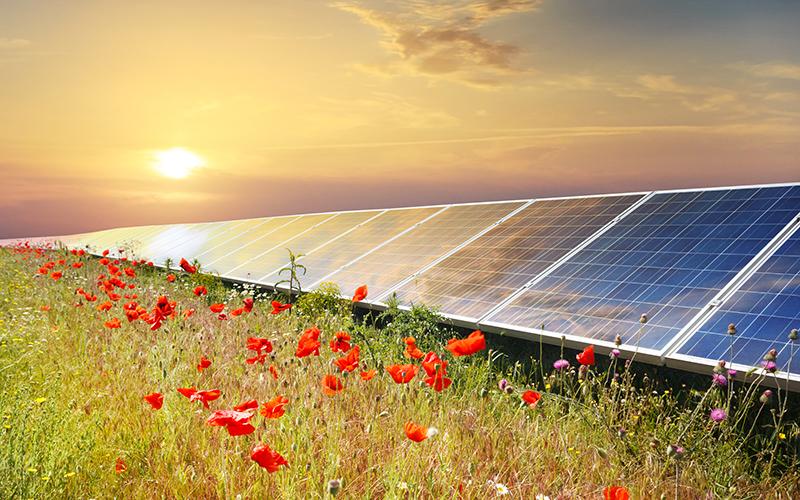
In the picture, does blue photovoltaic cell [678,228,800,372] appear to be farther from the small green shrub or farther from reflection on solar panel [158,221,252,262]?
reflection on solar panel [158,221,252,262]

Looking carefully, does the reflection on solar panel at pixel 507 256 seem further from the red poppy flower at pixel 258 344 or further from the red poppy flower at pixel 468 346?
the red poppy flower at pixel 468 346

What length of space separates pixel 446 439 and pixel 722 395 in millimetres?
3501

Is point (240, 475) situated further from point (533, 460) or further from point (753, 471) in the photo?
point (753, 471)

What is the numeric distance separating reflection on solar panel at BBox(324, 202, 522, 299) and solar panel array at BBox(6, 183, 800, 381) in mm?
46

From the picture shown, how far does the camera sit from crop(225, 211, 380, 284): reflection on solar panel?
15.5 metres

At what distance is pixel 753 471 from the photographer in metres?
5.63

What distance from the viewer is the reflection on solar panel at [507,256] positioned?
9.46 m

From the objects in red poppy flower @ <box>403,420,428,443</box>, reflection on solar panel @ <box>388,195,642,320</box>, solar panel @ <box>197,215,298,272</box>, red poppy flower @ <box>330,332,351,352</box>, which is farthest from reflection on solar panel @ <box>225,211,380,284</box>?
red poppy flower @ <box>403,420,428,443</box>

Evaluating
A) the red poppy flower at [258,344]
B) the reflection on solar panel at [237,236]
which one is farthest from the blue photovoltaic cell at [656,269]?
the reflection on solar panel at [237,236]

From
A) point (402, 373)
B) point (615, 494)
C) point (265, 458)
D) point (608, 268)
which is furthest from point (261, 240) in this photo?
point (615, 494)

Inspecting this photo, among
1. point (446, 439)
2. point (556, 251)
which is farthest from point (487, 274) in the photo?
point (446, 439)

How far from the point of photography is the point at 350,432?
5086 mm

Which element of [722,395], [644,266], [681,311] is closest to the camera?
[722,395]

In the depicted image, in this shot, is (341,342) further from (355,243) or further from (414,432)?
(355,243)
